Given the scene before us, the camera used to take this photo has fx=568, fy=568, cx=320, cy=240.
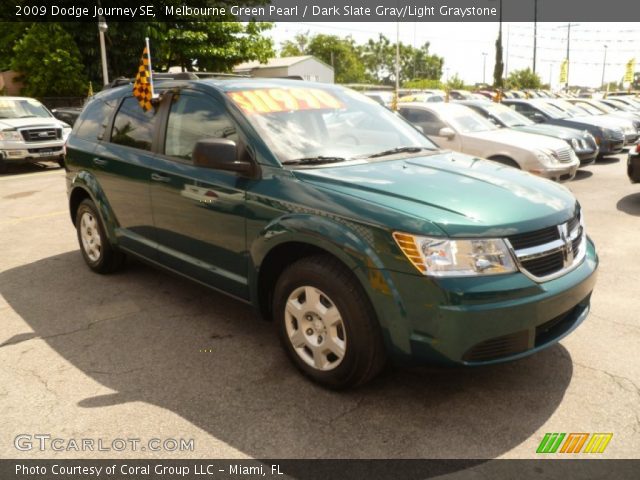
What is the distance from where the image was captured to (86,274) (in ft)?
18.1

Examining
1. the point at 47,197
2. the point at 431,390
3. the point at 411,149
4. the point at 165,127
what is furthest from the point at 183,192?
the point at 47,197

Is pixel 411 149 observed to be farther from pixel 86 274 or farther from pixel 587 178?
pixel 587 178

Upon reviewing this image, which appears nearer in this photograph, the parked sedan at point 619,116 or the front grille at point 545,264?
the front grille at point 545,264

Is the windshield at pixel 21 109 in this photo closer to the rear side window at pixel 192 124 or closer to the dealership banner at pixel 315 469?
the rear side window at pixel 192 124

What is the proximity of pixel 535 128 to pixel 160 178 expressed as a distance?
31.3 ft

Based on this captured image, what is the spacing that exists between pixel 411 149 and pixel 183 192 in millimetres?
1647

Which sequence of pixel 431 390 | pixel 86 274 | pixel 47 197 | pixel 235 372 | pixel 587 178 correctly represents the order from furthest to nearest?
pixel 587 178
pixel 47 197
pixel 86 274
pixel 235 372
pixel 431 390

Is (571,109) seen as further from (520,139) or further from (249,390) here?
(249,390)

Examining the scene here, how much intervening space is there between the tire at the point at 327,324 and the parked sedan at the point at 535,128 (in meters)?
9.27

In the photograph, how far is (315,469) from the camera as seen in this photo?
8.57 ft

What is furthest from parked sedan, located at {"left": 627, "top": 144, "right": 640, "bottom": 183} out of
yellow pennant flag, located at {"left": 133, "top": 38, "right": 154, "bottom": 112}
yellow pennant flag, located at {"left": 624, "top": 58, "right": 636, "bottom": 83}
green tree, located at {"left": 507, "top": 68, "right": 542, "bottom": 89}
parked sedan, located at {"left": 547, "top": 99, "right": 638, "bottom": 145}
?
green tree, located at {"left": 507, "top": 68, "right": 542, "bottom": 89}

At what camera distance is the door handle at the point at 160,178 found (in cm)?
411

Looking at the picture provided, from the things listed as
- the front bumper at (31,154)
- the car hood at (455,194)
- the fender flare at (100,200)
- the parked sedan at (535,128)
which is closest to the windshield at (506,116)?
the parked sedan at (535,128)

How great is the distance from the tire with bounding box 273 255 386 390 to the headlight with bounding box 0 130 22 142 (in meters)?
12.2
